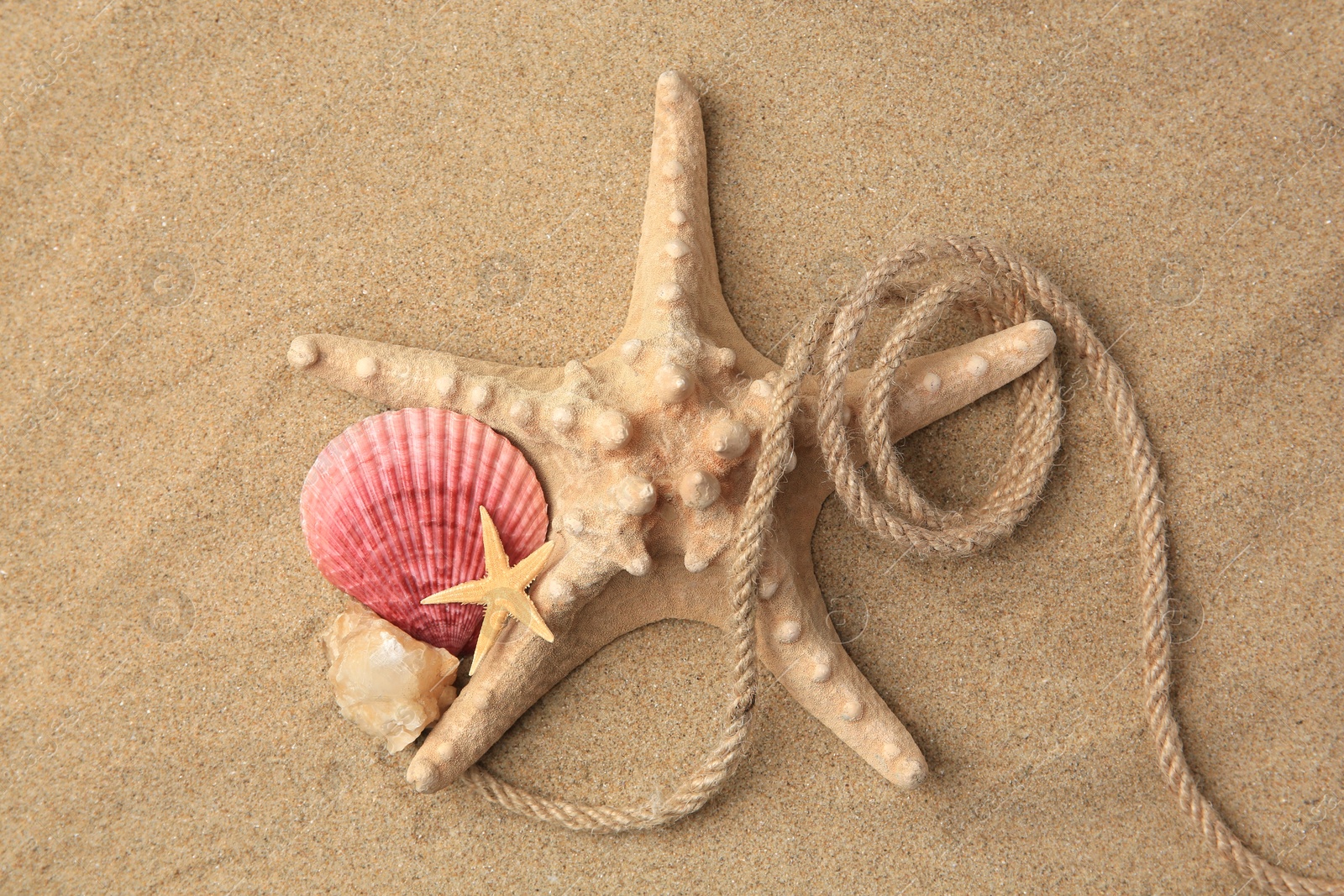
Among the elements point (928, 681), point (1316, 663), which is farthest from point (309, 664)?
point (1316, 663)

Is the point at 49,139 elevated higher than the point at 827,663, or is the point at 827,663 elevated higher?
the point at 49,139

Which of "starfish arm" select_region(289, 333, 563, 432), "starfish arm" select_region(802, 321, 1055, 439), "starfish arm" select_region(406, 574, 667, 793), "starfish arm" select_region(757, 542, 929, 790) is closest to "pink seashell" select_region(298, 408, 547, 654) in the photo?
"starfish arm" select_region(289, 333, 563, 432)

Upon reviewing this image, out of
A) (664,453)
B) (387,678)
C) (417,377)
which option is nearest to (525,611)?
(387,678)

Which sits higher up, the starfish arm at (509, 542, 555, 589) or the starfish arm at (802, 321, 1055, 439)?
the starfish arm at (802, 321, 1055, 439)

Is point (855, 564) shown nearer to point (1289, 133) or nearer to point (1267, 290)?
point (1267, 290)

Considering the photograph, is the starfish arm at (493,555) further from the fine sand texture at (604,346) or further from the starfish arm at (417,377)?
the fine sand texture at (604,346)

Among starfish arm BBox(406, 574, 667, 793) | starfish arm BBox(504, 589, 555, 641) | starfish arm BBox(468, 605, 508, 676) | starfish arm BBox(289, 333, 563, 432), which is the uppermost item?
starfish arm BBox(289, 333, 563, 432)

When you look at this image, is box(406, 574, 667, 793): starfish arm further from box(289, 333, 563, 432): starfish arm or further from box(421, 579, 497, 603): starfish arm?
box(289, 333, 563, 432): starfish arm
